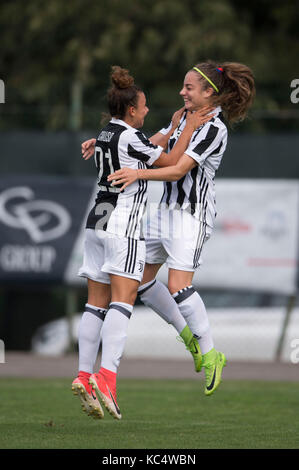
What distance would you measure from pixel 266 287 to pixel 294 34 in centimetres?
1053

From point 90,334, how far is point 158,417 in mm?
1224

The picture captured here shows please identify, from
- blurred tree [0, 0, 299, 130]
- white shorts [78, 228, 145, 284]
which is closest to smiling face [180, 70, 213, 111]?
white shorts [78, 228, 145, 284]

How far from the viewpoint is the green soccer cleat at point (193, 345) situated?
728 centimetres

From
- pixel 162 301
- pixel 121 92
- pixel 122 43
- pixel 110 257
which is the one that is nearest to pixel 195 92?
pixel 121 92

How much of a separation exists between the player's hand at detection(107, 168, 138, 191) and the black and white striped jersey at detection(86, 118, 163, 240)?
0.11 metres

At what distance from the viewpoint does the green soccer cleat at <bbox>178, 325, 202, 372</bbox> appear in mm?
7277

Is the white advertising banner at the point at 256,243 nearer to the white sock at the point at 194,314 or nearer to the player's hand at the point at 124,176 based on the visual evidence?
the white sock at the point at 194,314

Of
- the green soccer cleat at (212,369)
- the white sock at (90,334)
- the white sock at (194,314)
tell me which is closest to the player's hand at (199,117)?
the white sock at (194,314)

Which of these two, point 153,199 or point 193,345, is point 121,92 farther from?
point 153,199

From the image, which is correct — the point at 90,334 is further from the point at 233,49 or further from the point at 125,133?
the point at 233,49

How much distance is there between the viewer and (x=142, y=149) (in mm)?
6844

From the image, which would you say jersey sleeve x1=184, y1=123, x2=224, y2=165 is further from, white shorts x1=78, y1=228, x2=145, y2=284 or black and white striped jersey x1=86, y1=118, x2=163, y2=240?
white shorts x1=78, y1=228, x2=145, y2=284

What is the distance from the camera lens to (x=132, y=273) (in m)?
6.89
